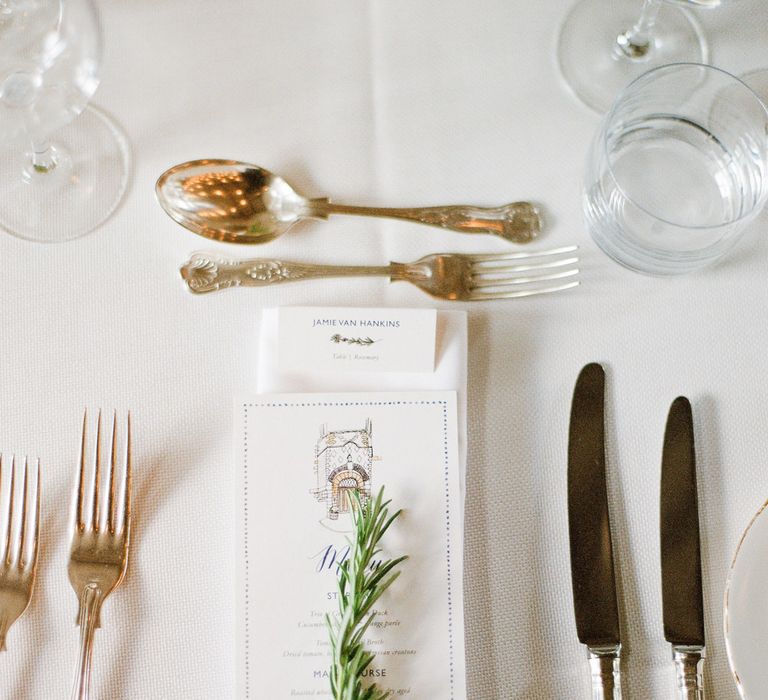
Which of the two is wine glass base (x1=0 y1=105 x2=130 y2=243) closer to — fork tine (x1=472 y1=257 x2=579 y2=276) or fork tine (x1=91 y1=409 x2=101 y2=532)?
fork tine (x1=91 y1=409 x2=101 y2=532)

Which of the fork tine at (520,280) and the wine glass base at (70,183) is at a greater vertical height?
the wine glass base at (70,183)

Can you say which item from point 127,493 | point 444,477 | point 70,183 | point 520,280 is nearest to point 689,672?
point 444,477

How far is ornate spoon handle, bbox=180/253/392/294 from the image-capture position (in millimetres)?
675

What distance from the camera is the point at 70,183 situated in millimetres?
698

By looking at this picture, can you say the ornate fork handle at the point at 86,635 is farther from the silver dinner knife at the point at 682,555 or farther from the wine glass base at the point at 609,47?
the wine glass base at the point at 609,47

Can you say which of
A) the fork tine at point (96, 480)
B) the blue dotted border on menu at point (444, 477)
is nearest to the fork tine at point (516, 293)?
the blue dotted border on menu at point (444, 477)

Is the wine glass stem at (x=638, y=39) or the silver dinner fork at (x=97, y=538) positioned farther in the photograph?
the wine glass stem at (x=638, y=39)

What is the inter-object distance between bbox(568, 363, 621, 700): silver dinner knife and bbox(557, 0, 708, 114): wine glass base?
0.88ft

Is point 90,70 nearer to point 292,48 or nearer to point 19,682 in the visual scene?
point 292,48

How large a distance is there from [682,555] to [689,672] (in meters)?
0.09

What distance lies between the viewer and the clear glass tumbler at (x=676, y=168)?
2.19 feet

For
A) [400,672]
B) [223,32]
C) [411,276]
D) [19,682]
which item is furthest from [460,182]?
[19,682]

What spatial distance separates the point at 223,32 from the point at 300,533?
1.50 ft

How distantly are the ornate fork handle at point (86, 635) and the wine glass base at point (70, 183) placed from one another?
305mm
